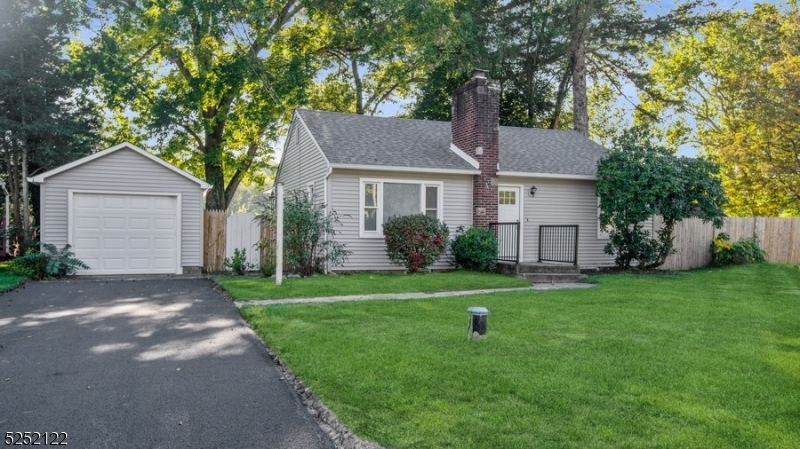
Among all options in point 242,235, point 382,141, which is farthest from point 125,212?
point 382,141

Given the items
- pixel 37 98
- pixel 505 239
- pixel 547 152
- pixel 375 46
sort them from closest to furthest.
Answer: pixel 505 239
pixel 547 152
pixel 37 98
pixel 375 46

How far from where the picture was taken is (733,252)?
53.8 feet

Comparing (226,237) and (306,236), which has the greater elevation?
(306,236)

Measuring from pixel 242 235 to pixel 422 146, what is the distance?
18.0 ft

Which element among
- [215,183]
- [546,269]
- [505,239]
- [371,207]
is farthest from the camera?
[215,183]

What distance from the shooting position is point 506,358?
16.9 ft

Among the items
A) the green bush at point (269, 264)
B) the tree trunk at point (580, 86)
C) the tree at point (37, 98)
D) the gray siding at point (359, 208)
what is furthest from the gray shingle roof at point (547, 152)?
the tree at point (37, 98)

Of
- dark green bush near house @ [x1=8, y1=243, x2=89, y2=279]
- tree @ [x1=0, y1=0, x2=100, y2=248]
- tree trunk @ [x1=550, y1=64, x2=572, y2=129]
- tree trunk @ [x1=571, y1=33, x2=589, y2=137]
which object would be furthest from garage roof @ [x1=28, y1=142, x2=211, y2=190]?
tree trunk @ [x1=550, y1=64, x2=572, y2=129]

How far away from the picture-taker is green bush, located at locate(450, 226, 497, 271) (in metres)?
13.3

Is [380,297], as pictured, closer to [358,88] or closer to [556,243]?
[556,243]

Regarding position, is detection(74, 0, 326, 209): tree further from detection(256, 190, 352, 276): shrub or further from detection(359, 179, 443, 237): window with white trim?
detection(256, 190, 352, 276): shrub

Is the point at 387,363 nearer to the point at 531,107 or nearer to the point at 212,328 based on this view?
the point at 212,328

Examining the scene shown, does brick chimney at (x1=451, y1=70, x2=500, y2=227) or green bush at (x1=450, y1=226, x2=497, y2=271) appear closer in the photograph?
green bush at (x1=450, y1=226, x2=497, y2=271)

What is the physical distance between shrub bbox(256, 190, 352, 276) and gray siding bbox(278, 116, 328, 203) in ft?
3.29
